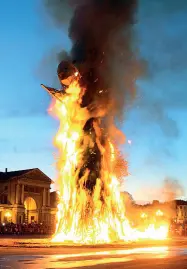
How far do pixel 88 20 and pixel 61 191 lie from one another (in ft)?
40.1

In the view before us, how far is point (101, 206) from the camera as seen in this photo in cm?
3161

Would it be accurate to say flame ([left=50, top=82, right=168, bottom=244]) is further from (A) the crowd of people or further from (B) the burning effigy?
(A) the crowd of people

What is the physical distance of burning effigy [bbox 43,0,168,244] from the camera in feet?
103

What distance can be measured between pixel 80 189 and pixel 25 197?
76.3 m

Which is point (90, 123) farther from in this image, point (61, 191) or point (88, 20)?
point (88, 20)

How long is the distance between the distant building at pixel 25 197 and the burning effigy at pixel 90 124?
2666 inches

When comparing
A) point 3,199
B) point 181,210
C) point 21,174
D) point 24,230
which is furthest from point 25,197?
point 181,210

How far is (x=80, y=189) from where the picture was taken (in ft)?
103

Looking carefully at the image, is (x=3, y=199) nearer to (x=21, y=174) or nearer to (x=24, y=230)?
(x=21, y=174)

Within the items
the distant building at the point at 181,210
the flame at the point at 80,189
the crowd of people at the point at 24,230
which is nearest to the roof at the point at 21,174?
the crowd of people at the point at 24,230

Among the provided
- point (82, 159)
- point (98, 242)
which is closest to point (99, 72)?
point (82, 159)

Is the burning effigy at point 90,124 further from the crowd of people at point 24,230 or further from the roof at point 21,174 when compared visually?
the roof at point 21,174

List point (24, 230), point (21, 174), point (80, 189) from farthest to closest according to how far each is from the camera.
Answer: point (21, 174) < point (24, 230) < point (80, 189)

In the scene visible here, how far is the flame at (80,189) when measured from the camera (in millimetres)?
31016
